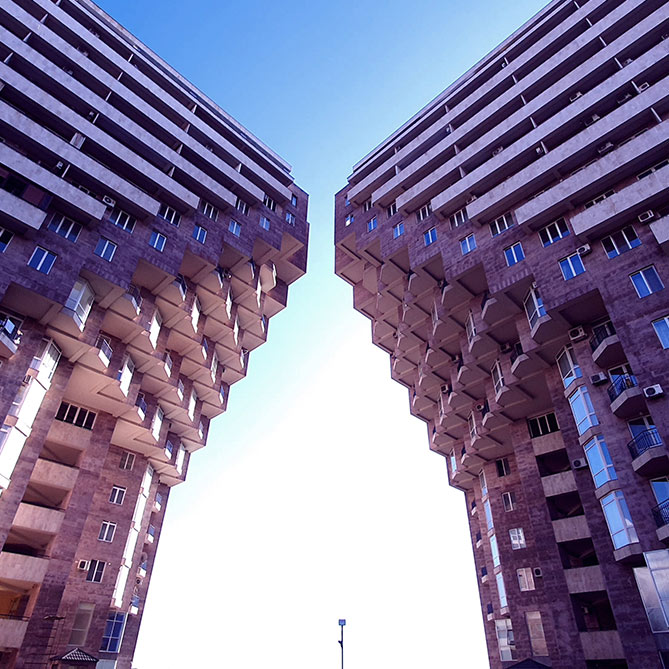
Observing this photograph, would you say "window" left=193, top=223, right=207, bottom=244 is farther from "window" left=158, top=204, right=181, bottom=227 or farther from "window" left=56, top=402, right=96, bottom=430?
"window" left=56, top=402, right=96, bottom=430

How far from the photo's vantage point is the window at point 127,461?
3766 centimetres

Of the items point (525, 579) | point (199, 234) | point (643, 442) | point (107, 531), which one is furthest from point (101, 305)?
point (525, 579)

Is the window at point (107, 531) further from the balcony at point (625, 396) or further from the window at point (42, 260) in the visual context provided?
the balcony at point (625, 396)

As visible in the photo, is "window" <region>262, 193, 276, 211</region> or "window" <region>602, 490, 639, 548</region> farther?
"window" <region>262, 193, 276, 211</region>

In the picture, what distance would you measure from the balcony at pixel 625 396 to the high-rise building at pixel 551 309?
0.09 metres

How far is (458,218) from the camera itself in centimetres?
3872

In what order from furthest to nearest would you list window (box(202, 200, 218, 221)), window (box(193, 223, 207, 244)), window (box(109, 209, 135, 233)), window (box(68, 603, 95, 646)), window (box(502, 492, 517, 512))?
window (box(202, 200, 218, 221)) < window (box(193, 223, 207, 244)) < window (box(502, 492, 517, 512)) < window (box(109, 209, 135, 233)) < window (box(68, 603, 95, 646))

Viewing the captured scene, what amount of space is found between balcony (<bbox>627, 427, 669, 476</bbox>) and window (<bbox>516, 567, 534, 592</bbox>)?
42.5 ft

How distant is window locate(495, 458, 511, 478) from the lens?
132ft

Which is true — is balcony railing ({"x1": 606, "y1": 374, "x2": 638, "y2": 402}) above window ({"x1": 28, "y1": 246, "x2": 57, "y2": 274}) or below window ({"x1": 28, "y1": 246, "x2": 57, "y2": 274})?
below

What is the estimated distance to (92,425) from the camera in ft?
114

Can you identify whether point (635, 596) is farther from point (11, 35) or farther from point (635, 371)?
point (11, 35)

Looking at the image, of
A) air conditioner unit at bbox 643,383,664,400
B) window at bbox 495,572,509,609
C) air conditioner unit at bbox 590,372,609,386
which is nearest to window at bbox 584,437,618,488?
air conditioner unit at bbox 590,372,609,386

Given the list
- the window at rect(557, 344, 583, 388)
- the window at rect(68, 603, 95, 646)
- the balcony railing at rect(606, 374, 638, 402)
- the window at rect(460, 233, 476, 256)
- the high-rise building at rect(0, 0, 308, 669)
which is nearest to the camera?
the balcony railing at rect(606, 374, 638, 402)
